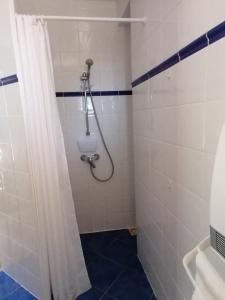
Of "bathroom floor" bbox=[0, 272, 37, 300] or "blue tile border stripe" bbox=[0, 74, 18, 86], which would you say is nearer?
→ "blue tile border stripe" bbox=[0, 74, 18, 86]

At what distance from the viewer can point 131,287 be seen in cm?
154

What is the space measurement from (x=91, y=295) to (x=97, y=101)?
1.56 m

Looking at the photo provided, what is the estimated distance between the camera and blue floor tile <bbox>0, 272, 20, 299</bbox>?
59.9 inches

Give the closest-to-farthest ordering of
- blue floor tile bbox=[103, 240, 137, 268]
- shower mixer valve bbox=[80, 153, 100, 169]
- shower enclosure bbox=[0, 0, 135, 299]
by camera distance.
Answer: shower enclosure bbox=[0, 0, 135, 299] → blue floor tile bbox=[103, 240, 137, 268] → shower mixer valve bbox=[80, 153, 100, 169]

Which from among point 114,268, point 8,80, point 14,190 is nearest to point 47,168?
point 14,190

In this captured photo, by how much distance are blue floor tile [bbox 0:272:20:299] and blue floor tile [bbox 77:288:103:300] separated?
505mm

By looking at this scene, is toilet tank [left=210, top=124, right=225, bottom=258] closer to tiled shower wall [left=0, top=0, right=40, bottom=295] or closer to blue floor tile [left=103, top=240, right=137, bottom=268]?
tiled shower wall [left=0, top=0, right=40, bottom=295]

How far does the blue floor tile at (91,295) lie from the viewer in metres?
1.47

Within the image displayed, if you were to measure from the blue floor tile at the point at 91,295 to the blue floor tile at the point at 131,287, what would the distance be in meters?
0.08

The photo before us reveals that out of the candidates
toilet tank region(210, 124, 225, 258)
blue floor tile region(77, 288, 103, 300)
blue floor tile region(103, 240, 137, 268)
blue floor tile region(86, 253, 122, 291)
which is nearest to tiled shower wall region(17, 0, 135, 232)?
blue floor tile region(103, 240, 137, 268)

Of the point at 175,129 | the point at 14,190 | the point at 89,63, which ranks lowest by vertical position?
the point at 14,190

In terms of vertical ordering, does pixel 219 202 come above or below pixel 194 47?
below

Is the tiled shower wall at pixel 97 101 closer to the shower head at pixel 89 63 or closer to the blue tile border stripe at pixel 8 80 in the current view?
the shower head at pixel 89 63

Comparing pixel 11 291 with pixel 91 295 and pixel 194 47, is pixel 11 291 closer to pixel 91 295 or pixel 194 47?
pixel 91 295
